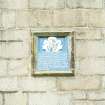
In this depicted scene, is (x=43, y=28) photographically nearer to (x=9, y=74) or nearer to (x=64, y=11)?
(x=64, y=11)

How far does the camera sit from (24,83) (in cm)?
480

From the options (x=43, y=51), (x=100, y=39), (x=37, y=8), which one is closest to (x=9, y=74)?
(x=43, y=51)

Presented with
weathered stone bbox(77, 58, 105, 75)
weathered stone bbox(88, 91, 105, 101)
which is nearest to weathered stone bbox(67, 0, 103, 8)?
weathered stone bbox(77, 58, 105, 75)

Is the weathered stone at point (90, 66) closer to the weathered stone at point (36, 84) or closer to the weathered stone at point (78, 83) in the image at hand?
the weathered stone at point (78, 83)

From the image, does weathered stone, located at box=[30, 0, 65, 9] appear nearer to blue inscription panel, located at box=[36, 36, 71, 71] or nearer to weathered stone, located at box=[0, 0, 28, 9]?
weathered stone, located at box=[0, 0, 28, 9]

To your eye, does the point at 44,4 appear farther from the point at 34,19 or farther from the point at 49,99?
the point at 49,99

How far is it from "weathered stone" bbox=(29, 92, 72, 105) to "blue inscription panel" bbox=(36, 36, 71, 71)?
34cm

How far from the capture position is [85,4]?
488cm

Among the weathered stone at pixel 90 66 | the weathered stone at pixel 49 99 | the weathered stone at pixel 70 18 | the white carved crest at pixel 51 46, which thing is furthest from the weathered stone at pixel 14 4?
the weathered stone at pixel 49 99

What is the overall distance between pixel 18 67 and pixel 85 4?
1221 mm

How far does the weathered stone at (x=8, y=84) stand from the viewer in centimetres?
479

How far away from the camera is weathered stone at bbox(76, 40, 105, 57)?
4.85m

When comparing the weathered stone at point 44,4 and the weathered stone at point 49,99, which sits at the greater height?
the weathered stone at point 44,4

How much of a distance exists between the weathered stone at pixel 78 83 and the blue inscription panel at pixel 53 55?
16 centimetres
